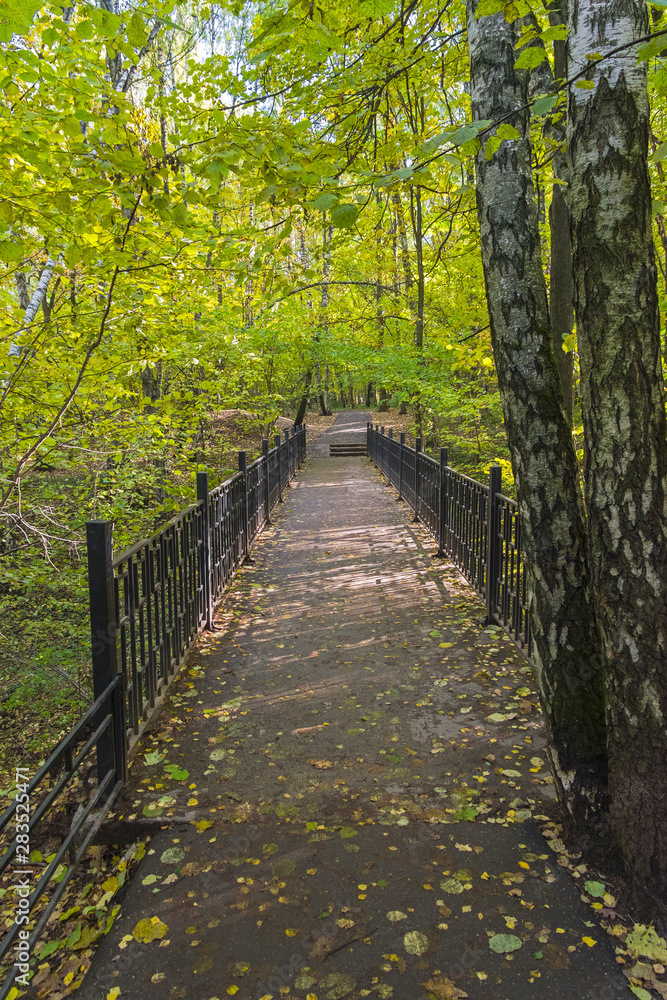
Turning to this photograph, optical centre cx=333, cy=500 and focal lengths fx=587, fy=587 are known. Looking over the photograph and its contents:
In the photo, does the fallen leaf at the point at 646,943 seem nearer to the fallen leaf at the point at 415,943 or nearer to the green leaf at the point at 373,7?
the fallen leaf at the point at 415,943

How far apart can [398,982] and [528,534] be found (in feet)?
5.85

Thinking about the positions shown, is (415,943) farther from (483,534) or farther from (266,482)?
(266,482)

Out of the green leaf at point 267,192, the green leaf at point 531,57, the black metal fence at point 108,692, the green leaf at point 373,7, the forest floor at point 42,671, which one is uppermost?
the green leaf at point 373,7

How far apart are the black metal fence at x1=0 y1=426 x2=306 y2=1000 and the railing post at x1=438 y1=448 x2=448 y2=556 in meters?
3.15

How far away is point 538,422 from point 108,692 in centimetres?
242

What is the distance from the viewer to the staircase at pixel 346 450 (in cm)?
2338

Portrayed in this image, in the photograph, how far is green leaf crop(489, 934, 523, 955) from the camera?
6.91 ft

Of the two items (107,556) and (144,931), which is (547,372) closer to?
(107,556)

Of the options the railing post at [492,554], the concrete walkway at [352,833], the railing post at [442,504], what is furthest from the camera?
→ the railing post at [442,504]

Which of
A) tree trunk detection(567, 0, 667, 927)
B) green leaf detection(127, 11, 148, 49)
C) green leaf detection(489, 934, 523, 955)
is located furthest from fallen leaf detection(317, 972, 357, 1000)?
green leaf detection(127, 11, 148, 49)

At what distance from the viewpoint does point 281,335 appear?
50.1 ft

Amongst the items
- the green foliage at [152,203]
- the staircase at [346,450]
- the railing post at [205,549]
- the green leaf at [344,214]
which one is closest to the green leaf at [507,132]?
the green foliage at [152,203]

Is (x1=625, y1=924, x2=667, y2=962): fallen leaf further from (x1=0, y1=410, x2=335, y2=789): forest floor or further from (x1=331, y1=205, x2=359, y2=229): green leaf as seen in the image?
(x1=0, y1=410, x2=335, y2=789): forest floor

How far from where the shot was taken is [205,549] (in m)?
5.31
